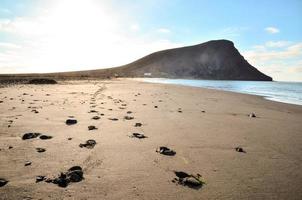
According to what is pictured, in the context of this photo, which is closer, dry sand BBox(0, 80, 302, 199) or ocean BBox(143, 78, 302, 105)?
dry sand BBox(0, 80, 302, 199)

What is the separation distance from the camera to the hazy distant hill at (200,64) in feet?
505

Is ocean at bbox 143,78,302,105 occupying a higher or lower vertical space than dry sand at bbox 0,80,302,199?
lower

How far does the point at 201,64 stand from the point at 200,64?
3.15 ft

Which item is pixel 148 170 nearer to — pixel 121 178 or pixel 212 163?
pixel 121 178

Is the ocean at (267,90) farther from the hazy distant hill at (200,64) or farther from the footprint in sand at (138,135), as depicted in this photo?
the hazy distant hill at (200,64)

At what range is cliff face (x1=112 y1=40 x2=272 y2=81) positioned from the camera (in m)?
154

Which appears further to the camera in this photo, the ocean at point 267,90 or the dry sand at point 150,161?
the ocean at point 267,90

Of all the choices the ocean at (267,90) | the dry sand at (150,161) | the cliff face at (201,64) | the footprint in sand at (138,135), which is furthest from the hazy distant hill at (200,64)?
the footprint in sand at (138,135)

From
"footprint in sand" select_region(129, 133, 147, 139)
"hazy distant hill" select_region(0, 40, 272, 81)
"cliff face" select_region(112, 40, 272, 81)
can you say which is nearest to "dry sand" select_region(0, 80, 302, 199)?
"footprint in sand" select_region(129, 133, 147, 139)

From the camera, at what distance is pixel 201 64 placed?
531ft

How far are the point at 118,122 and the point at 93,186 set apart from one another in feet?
11.0

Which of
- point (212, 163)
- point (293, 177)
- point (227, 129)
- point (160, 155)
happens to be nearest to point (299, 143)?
point (227, 129)

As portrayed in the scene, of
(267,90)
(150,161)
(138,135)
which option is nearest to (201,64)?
(267,90)

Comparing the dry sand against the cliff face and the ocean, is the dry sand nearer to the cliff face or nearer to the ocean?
the ocean
